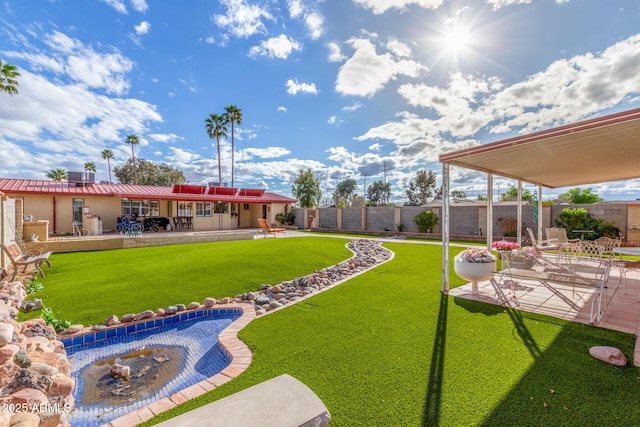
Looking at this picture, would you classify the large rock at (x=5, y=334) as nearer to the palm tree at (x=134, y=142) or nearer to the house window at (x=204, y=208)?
the house window at (x=204, y=208)

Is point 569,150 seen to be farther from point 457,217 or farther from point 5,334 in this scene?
point 457,217

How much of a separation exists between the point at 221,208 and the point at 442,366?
68.1 ft

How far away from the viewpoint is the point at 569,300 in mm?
4723

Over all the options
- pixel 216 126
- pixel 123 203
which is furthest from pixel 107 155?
pixel 123 203

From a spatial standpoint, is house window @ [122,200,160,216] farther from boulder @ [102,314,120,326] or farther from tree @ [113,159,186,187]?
tree @ [113,159,186,187]

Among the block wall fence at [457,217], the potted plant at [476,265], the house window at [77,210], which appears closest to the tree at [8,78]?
the house window at [77,210]

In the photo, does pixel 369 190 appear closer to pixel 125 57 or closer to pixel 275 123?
pixel 275 123

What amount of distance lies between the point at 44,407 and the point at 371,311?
383 cm

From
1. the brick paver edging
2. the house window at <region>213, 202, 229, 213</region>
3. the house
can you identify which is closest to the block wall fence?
the house

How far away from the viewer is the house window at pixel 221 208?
21.4 meters

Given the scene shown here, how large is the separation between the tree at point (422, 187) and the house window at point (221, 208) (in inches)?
1245

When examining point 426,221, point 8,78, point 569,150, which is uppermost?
point 8,78

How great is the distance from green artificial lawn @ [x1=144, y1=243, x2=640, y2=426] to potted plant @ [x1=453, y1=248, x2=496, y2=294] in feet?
1.72

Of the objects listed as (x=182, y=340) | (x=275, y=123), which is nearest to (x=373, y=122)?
(x=275, y=123)
